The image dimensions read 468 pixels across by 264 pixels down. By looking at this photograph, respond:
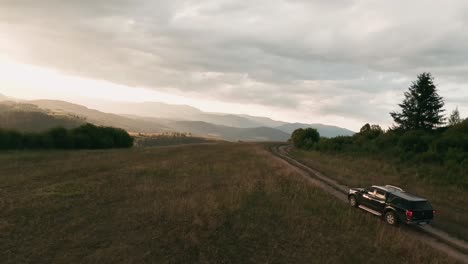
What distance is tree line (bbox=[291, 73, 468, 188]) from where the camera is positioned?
3409 centimetres

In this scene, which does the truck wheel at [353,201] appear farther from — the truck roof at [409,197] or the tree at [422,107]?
the tree at [422,107]

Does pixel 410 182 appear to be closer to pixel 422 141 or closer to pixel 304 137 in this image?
pixel 422 141

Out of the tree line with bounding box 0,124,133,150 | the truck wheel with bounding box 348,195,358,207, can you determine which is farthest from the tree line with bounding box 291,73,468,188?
the tree line with bounding box 0,124,133,150

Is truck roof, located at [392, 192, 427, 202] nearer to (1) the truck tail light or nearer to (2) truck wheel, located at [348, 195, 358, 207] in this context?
(1) the truck tail light

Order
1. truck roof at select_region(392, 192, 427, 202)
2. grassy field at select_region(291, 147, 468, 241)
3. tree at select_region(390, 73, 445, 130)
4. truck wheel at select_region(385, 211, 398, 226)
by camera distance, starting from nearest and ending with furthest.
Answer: truck roof at select_region(392, 192, 427, 202) → truck wheel at select_region(385, 211, 398, 226) → grassy field at select_region(291, 147, 468, 241) → tree at select_region(390, 73, 445, 130)

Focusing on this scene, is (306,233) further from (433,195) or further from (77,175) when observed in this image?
(77,175)

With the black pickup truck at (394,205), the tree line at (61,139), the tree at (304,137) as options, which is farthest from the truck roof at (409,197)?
the tree line at (61,139)

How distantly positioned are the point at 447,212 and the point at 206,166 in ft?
85.7

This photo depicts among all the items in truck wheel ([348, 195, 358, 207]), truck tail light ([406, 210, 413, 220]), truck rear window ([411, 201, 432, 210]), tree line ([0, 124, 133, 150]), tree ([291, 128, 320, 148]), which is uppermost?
tree ([291, 128, 320, 148])

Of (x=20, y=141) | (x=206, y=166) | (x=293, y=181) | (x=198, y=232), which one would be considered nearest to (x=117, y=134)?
(x=20, y=141)

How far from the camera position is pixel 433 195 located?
27000mm

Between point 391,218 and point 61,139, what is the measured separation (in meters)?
70.9

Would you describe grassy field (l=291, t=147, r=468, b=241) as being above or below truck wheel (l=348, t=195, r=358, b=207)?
above

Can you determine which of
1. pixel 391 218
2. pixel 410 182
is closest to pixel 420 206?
pixel 391 218
